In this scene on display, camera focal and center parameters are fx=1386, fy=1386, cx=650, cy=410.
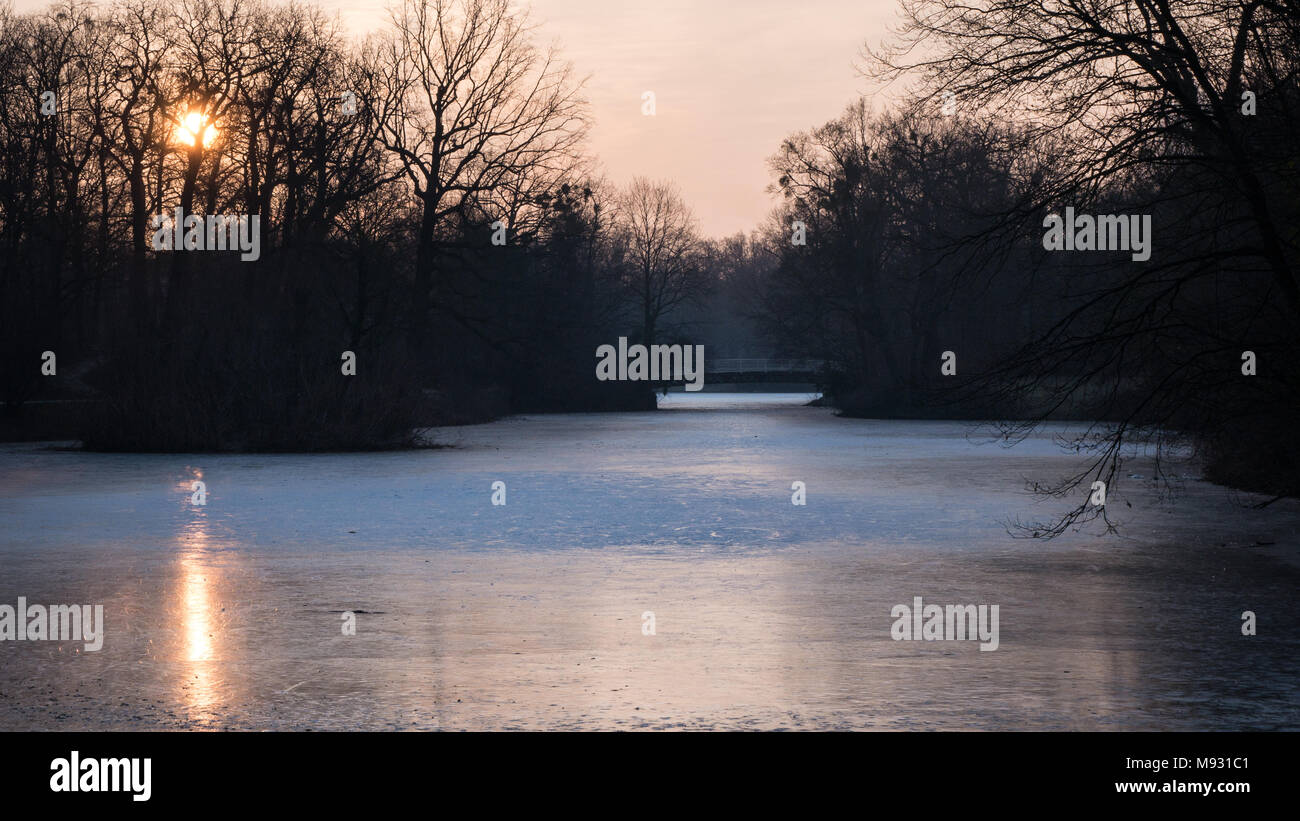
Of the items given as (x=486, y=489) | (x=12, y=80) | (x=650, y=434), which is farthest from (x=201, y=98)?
(x=486, y=489)

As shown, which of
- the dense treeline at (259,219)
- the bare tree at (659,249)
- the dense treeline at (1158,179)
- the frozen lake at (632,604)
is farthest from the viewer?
the bare tree at (659,249)

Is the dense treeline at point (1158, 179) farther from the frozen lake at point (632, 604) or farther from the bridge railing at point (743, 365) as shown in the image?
the bridge railing at point (743, 365)

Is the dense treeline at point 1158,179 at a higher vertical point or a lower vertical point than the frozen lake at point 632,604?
higher

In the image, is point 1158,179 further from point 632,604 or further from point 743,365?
point 743,365

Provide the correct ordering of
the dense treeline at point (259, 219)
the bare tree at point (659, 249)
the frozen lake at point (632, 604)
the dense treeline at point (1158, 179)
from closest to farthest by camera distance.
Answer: the frozen lake at point (632, 604) → the dense treeline at point (1158, 179) → the dense treeline at point (259, 219) → the bare tree at point (659, 249)

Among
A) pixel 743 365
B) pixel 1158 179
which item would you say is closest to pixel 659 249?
pixel 743 365

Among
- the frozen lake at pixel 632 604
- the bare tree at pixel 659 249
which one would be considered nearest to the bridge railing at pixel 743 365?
the bare tree at pixel 659 249

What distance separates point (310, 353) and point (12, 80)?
66.5 feet

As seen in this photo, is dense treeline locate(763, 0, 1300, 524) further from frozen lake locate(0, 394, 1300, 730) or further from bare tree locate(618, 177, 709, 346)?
bare tree locate(618, 177, 709, 346)

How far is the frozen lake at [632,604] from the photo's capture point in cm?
724
